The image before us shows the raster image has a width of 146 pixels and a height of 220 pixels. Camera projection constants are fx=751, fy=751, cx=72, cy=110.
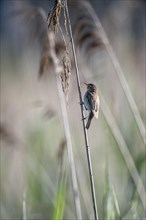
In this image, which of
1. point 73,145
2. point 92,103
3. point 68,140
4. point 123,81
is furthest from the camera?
point 73,145

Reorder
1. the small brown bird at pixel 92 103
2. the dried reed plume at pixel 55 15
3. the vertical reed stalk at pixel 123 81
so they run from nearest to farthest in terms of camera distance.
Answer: the dried reed plume at pixel 55 15 < the small brown bird at pixel 92 103 < the vertical reed stalk at pixel 123 81

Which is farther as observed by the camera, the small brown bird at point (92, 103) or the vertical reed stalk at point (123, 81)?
the vertical reed stalk at point (123, 81)

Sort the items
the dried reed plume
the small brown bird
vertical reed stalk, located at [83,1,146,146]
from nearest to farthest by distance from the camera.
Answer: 1. the dried reed plume
2. the small brown bird
3. vertical reed stalk, located at [83,1,146,146]

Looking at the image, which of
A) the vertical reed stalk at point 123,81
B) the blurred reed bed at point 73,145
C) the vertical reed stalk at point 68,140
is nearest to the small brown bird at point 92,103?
the vertical reed stalk at point 68,140

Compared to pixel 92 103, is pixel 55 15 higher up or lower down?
higher up

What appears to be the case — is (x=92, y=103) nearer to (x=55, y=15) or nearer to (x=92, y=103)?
(x=92, y=103)

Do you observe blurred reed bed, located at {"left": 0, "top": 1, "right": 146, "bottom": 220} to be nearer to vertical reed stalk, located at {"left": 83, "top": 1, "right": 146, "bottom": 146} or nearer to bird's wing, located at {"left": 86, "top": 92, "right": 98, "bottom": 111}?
vertical reed stalk, located at {"left": 83, "top": 1, "right": 146, "bottom": 146}

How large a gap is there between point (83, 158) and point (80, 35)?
1.14 meters

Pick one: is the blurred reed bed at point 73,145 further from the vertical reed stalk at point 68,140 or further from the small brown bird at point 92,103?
the small brown bird at point 92,103

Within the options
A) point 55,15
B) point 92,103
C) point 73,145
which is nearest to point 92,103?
point 92,103

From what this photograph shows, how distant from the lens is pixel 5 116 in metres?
4.14

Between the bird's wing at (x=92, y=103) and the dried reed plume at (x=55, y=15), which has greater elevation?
the dried reed plume at (x=55, y=15)

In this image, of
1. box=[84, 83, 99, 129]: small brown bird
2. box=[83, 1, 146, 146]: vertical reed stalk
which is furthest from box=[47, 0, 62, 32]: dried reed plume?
box=[83, 1, 146, 146]: vertical reed stalk

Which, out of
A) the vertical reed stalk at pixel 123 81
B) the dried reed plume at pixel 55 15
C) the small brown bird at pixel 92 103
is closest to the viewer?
the dried reed plume at pixel 55 15
